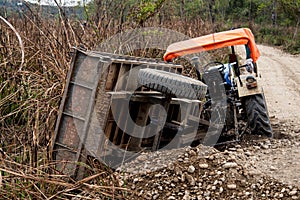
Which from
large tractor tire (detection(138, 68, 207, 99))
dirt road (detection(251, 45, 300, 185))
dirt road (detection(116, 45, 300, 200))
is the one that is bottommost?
dirt road (detection(116, 45, 300, 200))

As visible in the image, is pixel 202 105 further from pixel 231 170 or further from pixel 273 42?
pixel 273 42

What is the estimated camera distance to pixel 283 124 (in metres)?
5.81

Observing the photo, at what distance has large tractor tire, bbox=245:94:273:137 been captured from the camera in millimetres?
5016

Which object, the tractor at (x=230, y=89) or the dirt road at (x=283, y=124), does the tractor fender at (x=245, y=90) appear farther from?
the dirt road at (x=283, y=124)

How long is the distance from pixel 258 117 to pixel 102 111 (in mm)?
2115

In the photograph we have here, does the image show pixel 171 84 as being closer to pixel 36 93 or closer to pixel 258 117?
pixel 258 117

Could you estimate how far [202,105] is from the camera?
4.98 m

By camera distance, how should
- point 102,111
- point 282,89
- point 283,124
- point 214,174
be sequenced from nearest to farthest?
point 214,174
point 102,111
point 283,124
point 282,89

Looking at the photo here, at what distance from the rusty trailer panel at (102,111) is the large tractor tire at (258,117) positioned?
1.21 metres

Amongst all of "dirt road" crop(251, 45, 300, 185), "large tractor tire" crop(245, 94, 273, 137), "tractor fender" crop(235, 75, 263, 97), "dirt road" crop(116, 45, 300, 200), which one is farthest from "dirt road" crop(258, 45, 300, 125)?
"dirt road" crop(116, 45, 300, 200)

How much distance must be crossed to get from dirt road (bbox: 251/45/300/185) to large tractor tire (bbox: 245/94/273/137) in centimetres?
28

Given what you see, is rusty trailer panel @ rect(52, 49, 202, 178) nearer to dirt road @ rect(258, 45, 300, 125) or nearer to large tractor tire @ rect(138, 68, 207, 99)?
large tractor tire @ rect(138, 68, 207, 99)

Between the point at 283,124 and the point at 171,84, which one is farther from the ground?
the point at 171,84

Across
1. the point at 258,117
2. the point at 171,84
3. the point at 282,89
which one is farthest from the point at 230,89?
the point at 282,89
